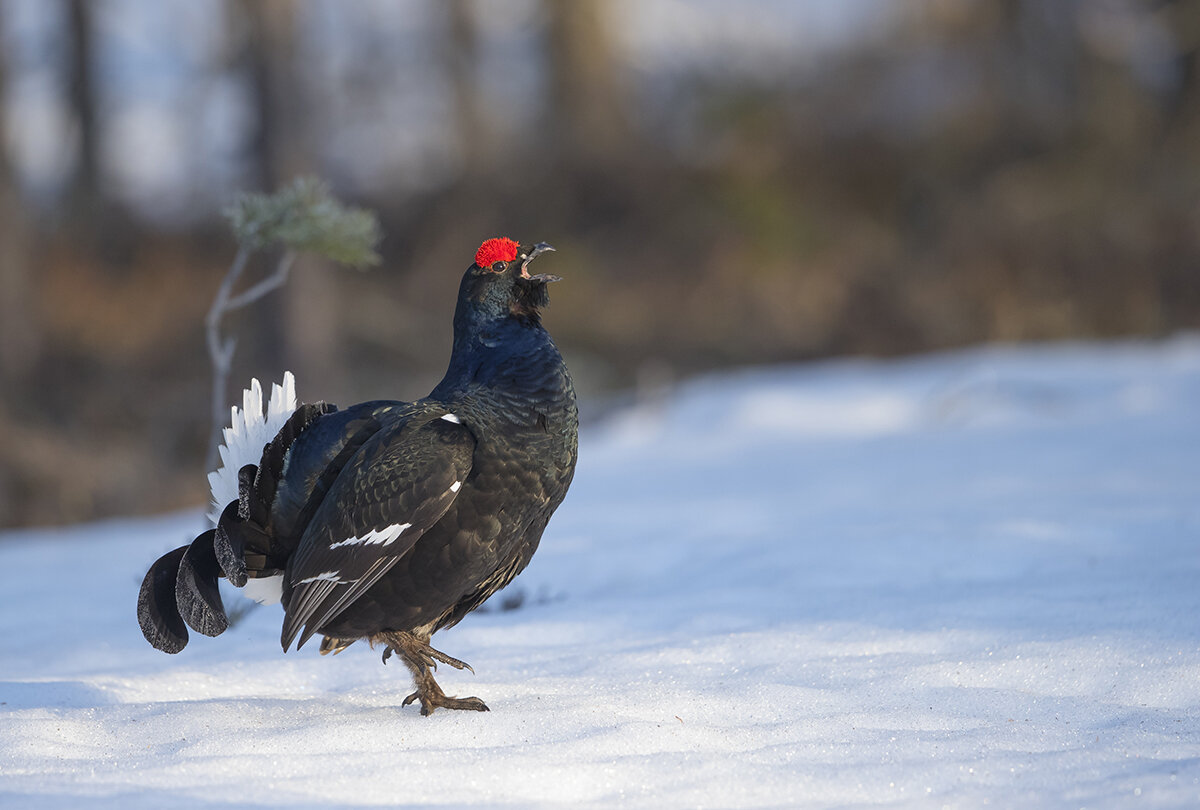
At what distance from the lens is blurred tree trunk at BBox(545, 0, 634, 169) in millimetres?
17016

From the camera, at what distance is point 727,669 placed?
316 cm

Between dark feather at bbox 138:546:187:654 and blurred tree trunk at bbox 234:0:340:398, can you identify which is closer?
dark feather at bbox 138:546:187:654

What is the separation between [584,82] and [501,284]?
14857mm

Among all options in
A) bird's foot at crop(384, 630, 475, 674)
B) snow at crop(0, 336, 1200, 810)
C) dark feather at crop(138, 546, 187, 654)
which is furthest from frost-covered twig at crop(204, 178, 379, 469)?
bird's foot at crop(384, 630, 475, 674)

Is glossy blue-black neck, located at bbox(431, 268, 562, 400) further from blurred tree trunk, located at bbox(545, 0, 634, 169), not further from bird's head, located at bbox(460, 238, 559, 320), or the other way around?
blurred tree trunk, located at bbox(545, 0, 634, 169)

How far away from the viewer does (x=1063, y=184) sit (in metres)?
14.9

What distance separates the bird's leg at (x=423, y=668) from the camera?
2.91 m

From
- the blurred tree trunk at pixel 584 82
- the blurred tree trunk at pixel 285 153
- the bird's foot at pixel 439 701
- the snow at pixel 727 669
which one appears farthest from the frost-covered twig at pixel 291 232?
the blurred tree trunk at pixel 584 82

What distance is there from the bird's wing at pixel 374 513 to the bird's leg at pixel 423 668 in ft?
0.80

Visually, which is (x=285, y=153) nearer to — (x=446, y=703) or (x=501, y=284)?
(x=501, y=284)

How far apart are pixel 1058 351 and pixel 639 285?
631 centimetres

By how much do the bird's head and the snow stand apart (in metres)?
1.02

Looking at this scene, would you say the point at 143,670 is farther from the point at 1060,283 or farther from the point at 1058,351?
the point at 1060,283

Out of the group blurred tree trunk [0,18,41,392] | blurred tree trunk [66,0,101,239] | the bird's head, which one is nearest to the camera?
the bird's head
